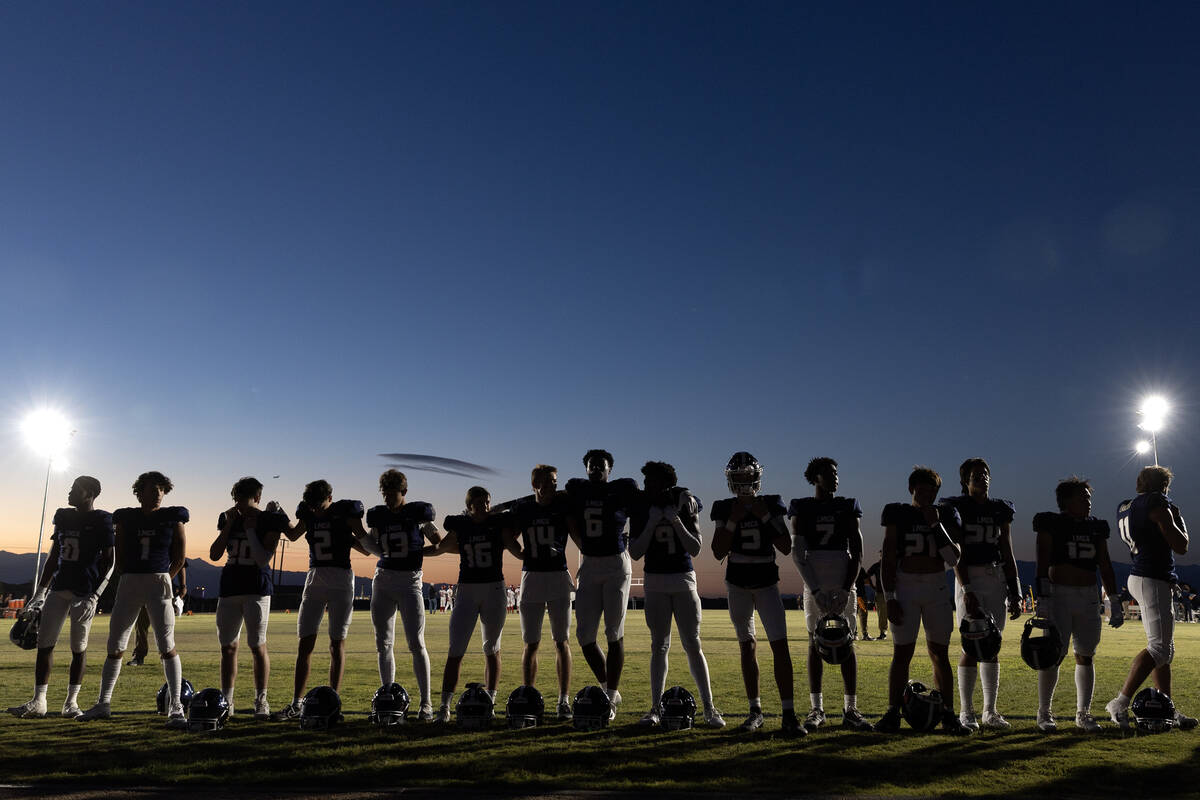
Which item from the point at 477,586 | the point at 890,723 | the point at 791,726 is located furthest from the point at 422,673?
the point at 890,723

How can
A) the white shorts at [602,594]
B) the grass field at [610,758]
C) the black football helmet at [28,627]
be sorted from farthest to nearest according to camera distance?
the black football helmet at [28,627], the white shorts at [602,594], the grass field at [610,758]

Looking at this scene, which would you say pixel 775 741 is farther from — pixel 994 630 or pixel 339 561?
pixel 339 561

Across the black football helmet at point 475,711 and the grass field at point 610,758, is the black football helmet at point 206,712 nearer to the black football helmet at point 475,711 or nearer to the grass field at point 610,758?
the grass field at point 610,758

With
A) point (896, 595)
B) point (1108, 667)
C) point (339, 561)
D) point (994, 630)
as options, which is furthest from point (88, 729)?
point (1108, 667)

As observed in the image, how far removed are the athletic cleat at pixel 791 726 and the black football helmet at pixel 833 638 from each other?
58 centimetres

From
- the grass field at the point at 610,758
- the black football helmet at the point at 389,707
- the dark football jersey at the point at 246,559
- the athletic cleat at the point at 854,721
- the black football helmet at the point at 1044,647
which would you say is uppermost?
the dark football jersey at the point at 246,559

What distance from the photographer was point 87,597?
31.0 feet

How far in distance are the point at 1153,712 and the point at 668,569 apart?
15.0ft

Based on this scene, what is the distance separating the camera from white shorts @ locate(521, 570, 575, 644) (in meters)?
8.85

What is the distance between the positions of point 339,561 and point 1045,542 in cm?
690

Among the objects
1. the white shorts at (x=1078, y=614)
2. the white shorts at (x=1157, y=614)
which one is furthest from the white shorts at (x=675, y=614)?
the white shorts at (x=1157, y=614)

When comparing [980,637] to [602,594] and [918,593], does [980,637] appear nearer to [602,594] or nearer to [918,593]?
[918,593]

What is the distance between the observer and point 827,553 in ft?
27.0

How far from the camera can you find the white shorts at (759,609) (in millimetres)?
8172
